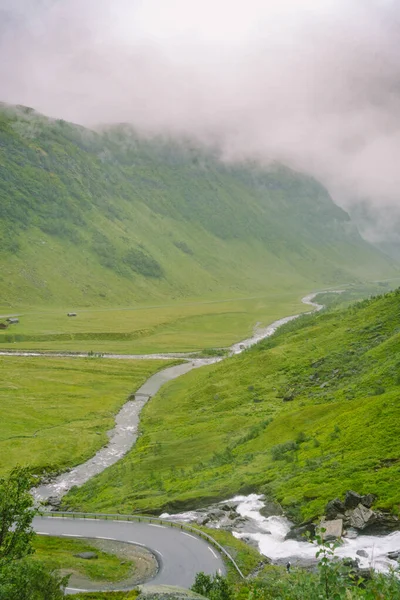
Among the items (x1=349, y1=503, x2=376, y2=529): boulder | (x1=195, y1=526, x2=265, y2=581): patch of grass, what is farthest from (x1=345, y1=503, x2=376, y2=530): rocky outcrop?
(x1=195, y1=526, x2=265, y2=581): patch of grass

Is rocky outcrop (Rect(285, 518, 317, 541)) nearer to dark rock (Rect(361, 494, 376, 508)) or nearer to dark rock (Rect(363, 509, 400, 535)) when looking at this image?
dark rock (Rect(361, 494, 376, 508))

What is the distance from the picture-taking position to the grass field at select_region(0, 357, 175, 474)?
97375 millimetres

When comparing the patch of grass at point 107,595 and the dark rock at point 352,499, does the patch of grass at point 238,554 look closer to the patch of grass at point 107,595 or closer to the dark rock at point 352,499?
the patch of grass at point 107,595

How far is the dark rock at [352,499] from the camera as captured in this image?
4891 centimetres

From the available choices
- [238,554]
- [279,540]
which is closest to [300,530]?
[279,540]

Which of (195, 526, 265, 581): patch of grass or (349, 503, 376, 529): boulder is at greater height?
(349, 503, 376, 529): boulder

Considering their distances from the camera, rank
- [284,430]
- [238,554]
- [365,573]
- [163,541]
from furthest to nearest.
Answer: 1. [284,430]
2. [163,541]
3. [238,554]
4. [365,573]

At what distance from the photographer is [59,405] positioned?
133375mm

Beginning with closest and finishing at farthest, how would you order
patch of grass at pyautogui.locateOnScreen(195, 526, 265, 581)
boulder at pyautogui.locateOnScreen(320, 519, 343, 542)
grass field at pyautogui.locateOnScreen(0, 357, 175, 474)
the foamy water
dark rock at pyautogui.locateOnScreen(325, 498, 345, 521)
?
the foamy water
boulder at pyautogui.locateOnScreen(320, 519, 343, 542)
patch of grass at pyautogui.locateOnScreen(195, 526, 265, 581)
dark rock at pyautogui.locateOnScreen(325, 498, 345, 521)
grass field at pyautogui.locateOnScreen(0, 357, 175, 474)

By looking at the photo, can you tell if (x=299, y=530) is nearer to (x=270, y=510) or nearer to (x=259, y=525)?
(x=259, y=525)

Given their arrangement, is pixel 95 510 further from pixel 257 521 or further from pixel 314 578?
pixel 314 578

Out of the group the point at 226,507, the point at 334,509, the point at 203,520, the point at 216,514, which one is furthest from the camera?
the point at 226,507

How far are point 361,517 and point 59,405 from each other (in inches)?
3942

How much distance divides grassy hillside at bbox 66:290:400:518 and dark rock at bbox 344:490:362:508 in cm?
204
